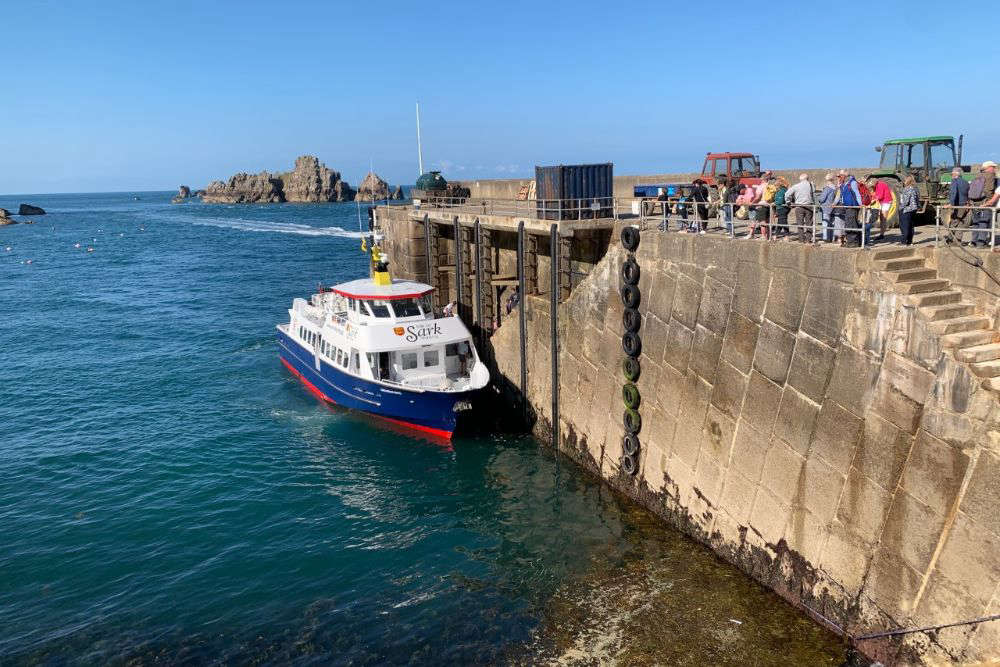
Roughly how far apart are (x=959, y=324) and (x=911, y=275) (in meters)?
1.41

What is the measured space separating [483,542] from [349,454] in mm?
7730

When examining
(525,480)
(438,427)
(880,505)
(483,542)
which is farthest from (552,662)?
(438,427)

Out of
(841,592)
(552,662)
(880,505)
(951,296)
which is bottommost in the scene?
(552,662)

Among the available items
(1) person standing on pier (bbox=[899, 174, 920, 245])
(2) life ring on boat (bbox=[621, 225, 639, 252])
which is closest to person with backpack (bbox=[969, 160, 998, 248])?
(1) person standing on pier (bbox=[899, 174, 920, 245])

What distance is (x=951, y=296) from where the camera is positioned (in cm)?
1265

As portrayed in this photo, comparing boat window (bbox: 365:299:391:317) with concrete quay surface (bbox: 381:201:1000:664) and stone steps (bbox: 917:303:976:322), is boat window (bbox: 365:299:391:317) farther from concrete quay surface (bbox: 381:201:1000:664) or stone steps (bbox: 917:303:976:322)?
stone steps (bbox: 917:303:976:322)

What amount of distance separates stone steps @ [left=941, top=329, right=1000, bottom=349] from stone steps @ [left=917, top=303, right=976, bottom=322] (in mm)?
419

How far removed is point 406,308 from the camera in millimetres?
27578

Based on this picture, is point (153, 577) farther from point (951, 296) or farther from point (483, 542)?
point (951, 296)

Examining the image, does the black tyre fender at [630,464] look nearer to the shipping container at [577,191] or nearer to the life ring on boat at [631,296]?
the life ring on boat at [631,296]

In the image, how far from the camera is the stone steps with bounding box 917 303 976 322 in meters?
12.1

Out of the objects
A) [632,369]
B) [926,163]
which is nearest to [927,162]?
[926,163]

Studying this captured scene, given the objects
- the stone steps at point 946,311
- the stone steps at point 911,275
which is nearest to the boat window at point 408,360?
the stone steps at point 911,275

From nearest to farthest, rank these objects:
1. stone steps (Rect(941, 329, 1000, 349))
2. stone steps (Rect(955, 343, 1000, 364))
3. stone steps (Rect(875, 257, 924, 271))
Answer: stone steps (Rect(955, 343, 1000, 364)) → stone steps (Rect(941, 329, 1000, 349)) → stone steps (Rect(875, 257, 924, 271))
